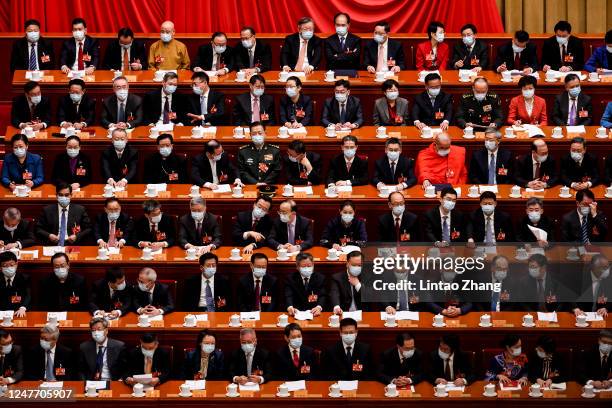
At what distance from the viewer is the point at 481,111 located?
12.7 meters

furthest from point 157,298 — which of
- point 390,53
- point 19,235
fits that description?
point 390,53

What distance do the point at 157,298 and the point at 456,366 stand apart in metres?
2.62

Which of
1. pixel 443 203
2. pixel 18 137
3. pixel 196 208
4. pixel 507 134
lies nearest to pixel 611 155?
pixel 507 134

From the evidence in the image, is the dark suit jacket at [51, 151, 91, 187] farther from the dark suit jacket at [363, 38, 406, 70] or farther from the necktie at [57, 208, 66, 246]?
the dark suit jacket at [363, 38, 406, 70]

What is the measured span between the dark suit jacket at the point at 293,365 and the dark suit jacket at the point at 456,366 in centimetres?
100

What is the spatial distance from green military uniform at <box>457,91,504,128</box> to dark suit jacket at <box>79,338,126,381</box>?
165 inches

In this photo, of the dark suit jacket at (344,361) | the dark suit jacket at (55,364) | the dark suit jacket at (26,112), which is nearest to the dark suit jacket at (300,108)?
the dark suit jacket at (26,112)

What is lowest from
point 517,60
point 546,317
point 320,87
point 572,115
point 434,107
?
point 546,317

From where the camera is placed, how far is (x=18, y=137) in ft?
39.9

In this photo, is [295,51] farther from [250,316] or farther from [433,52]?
[250,316]

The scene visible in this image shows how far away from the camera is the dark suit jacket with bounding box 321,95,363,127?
41.7 feet

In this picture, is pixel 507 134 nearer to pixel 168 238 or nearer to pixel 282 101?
pixel 282 101

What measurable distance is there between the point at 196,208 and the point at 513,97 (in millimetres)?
3613

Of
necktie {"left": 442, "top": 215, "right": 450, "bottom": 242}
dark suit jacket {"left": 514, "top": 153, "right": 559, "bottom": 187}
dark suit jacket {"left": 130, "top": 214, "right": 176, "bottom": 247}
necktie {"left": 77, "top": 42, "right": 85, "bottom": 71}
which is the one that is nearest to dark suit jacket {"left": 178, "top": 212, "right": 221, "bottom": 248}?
dark suit jacket {"left": 130, "top": 214, "right": 176, "bottom": 247}
